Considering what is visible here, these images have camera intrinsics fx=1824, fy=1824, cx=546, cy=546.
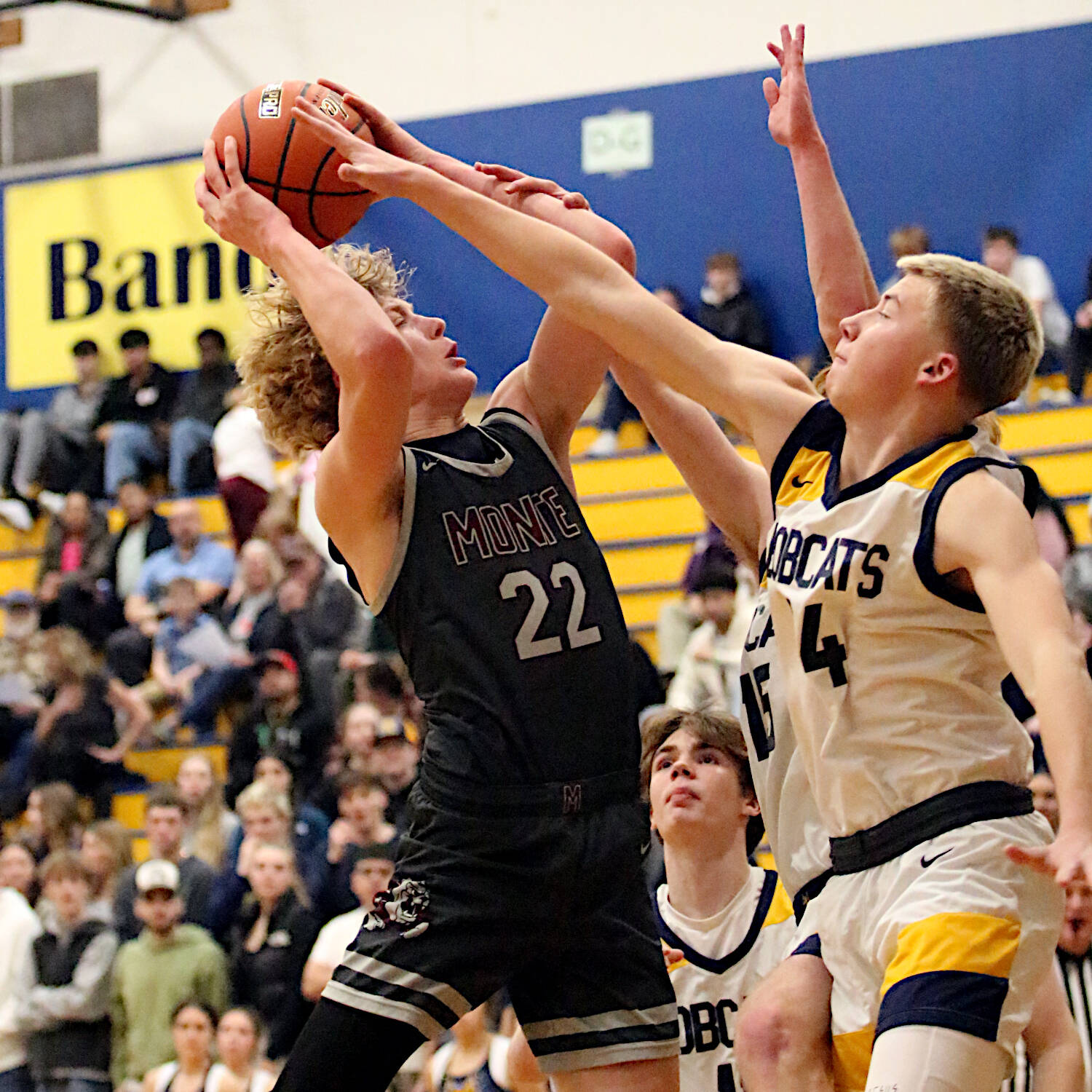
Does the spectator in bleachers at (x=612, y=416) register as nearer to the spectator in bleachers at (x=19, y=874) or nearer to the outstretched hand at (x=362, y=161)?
the spectator in bleachers at (x=19, y=874)

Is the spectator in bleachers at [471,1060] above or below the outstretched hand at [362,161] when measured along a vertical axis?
below

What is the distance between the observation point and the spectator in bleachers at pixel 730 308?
1245 centimetres

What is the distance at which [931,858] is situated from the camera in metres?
3.01

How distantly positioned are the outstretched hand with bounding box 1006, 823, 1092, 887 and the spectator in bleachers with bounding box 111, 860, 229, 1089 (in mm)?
6870

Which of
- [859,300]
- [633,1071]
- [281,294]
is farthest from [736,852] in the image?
[281,294]

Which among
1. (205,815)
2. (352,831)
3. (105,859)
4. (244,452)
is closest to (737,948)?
(352,831)

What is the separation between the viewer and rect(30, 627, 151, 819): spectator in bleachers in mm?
11852

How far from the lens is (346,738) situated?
9977 mm

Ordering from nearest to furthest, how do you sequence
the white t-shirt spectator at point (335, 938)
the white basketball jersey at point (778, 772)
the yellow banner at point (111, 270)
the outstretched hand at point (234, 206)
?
the white basketball jersey at point (778, 772) < the outstretched hand at point (234, 206) < the white t-shirt spectator at point (335, 938) < the yellow banner at point (111, 270)

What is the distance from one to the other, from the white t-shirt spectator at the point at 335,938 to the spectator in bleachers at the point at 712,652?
1.89 m

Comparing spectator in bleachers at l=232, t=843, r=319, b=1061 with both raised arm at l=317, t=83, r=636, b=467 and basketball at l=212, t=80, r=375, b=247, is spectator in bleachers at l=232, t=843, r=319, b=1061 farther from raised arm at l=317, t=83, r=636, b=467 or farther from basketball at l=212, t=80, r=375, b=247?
basketball at l=212, t=80, r=375, b=247

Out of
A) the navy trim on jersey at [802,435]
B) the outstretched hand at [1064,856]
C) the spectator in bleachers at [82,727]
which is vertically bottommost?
the spectator in bleachers at [82,727]

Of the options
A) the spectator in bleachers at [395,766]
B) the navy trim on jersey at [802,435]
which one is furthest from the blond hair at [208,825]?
the navy trim on jersey at [802,435]

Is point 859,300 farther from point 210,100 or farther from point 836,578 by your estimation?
point 210,100
